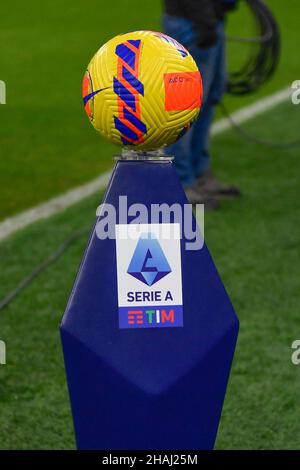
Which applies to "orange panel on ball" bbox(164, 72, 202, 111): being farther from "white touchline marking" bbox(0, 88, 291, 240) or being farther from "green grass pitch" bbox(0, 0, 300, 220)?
"green grass pitch" bbox(0, 0, 300, 220)

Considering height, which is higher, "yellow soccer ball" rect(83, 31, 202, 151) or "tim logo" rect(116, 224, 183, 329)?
"yellow soccer ball" rect(83, 31, 202, 151)

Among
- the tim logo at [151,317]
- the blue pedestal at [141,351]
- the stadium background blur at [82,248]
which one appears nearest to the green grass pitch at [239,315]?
the stadium background blur at [82,248]

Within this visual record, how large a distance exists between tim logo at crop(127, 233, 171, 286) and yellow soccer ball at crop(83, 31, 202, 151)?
12.9 inches

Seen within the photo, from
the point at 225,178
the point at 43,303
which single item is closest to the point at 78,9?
the point at 225,178

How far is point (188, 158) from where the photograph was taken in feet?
22.8

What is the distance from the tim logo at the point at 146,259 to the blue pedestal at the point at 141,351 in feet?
0.24

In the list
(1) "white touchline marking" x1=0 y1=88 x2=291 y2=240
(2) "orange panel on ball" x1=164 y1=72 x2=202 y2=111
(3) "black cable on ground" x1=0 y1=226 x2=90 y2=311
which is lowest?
(1) "white touchline marking" x1=0 y1=88 x2=291 y2=240

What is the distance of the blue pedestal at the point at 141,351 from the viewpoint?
3.29m

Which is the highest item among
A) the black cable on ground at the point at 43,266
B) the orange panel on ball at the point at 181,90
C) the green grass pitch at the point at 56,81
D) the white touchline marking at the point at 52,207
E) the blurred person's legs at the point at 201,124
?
the orange panel on ball at the point at 181,90

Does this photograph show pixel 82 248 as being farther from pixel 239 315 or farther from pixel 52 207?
pixel 239 315

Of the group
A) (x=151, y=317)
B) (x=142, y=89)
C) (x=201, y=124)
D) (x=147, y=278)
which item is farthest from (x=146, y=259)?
(x=201, y=124)

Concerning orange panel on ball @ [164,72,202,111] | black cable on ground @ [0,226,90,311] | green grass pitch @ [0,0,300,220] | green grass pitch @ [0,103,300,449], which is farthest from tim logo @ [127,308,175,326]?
green grass pitch @ [0,0,300,220]

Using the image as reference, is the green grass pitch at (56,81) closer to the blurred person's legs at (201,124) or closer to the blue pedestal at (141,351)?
the blurred person's legs at (201,124)

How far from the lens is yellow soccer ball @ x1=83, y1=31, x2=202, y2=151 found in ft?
10.6
